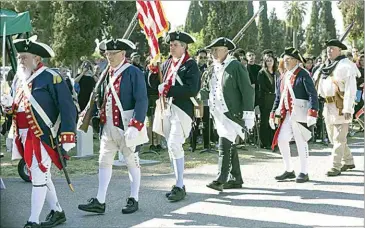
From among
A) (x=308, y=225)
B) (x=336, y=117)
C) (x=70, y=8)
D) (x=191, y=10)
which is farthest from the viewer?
(x=191, y=10)

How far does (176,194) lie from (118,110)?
1395 mm

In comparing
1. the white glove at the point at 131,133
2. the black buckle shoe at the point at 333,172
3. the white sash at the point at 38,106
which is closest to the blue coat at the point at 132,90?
the white glove at the point at 131,133

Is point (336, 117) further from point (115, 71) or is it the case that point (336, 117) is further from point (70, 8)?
point (70, 8)

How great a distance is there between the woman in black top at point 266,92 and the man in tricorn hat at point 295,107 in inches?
147

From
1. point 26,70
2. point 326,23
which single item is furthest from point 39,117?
point 326,23

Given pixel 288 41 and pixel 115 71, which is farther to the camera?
Answer: pixel 288 41

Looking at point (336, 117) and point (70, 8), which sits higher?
point (70, 8)

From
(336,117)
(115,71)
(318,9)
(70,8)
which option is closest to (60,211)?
(115,71)

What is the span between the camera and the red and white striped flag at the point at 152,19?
323 inches

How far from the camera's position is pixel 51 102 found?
6.06m

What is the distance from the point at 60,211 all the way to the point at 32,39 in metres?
1.86

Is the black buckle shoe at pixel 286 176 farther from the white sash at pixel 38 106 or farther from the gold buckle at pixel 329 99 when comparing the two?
the white sash at pixel 38 106

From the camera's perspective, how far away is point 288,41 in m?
80.8

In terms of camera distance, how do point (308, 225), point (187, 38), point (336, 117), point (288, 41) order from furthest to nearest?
point (288, 41)
point (336, 117)
point (187, 38)
point (308, 225)
